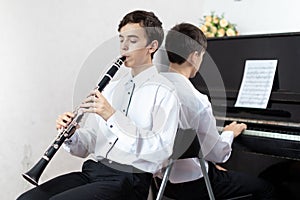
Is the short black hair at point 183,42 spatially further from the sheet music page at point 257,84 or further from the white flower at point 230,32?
the white flower at point 230,32

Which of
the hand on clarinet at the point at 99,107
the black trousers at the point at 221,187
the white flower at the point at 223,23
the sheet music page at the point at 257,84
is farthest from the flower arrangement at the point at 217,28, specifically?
the hand on clarinet at the point at 99,107

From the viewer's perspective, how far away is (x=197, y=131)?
5.06ft

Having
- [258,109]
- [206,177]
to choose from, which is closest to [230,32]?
[258,109]

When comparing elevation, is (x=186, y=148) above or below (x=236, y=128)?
above

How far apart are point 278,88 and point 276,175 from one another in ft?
1.58

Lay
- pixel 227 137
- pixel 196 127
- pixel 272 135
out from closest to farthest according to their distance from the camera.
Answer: pixel 196 127, pixel 227 137, pixel 272 135

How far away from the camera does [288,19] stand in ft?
9.21

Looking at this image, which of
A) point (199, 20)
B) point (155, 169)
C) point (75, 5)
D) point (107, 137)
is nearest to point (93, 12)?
point (75, 5)

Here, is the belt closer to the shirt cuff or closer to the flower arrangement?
the shirt cuff

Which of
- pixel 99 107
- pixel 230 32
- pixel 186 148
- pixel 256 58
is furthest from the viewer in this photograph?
pixel 230 32

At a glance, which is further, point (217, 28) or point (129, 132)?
point (217, 28)

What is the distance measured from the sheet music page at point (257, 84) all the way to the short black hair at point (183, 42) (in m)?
0.71

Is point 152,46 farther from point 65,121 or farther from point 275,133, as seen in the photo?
A: point 275,133

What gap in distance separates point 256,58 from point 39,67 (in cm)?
127
